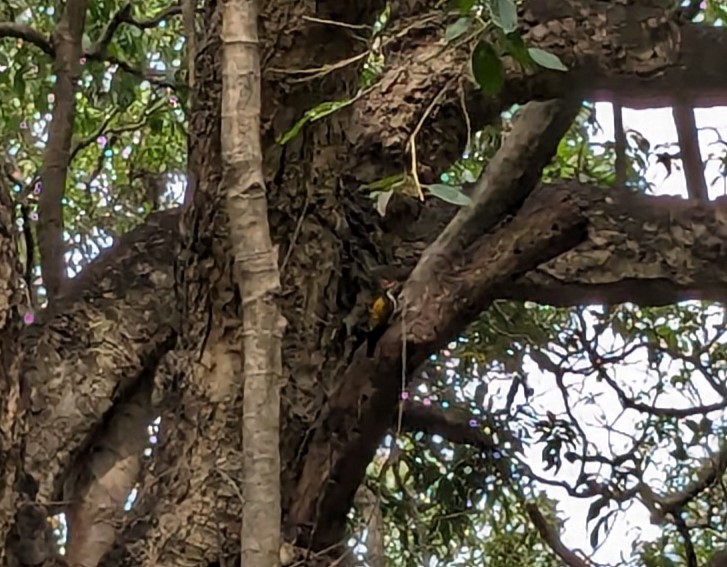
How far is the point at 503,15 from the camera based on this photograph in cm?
80

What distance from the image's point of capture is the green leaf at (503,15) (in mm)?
793

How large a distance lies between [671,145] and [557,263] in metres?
0.70

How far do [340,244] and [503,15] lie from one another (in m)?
0.61

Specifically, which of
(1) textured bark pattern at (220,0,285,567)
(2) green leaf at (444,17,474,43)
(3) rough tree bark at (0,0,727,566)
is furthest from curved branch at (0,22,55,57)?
(2) green leaf at (444,17,474,43)

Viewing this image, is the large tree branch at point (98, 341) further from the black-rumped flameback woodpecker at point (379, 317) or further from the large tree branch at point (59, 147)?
the black-rumped flameback woodpecker at point (379, 317)

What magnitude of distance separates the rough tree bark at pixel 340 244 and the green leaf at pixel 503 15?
47 centimetres

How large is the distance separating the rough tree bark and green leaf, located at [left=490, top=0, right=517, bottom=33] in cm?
47

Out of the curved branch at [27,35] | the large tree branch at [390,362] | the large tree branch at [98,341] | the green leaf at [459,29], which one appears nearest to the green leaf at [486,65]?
the green leaf at [459,29]

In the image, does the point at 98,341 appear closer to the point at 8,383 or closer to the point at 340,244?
the point at 340,244

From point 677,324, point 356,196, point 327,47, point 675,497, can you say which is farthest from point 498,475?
point 327,47

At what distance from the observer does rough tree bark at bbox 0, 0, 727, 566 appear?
49.4 inches

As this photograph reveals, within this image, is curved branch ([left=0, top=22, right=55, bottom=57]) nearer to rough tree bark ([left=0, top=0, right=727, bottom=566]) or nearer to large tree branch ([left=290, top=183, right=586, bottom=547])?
rough tree bark ([left=0, top=0, right=727, bottom=566])

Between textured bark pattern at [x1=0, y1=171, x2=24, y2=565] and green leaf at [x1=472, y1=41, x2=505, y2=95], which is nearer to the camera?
green leaf at [x1=472, y1=41, x2=505, y2=95]

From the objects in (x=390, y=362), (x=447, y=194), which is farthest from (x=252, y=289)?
(x=390, y=362)
